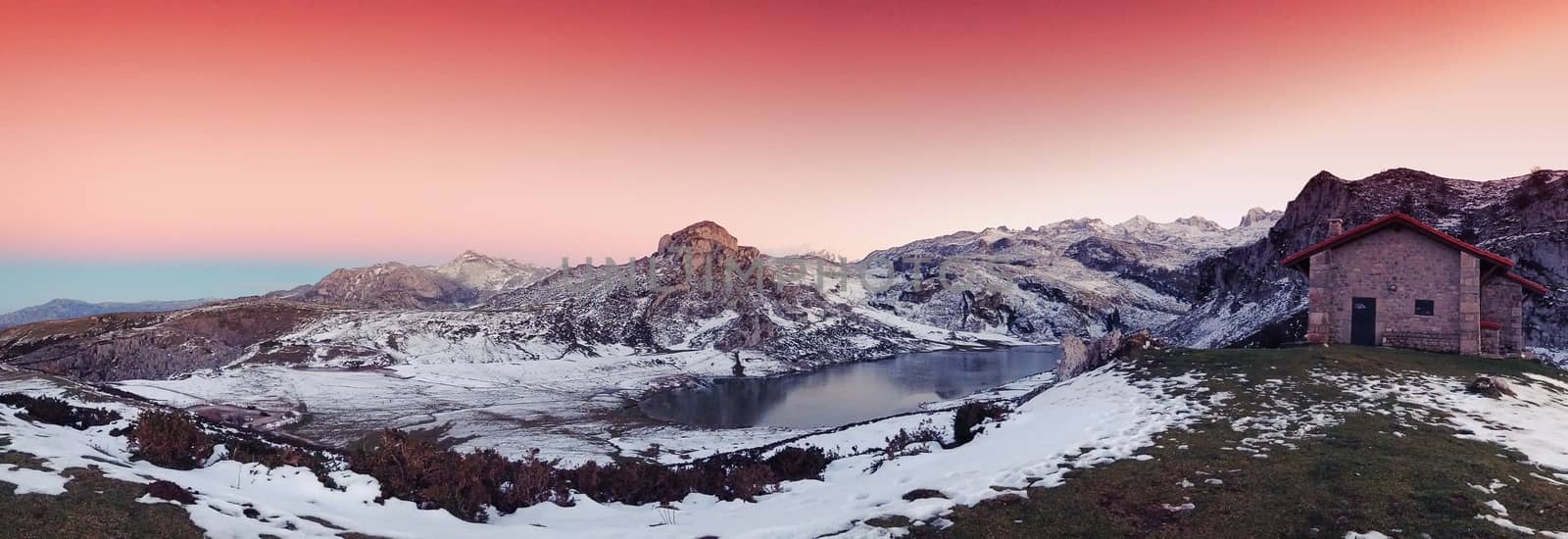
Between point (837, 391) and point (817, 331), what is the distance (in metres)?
48.5

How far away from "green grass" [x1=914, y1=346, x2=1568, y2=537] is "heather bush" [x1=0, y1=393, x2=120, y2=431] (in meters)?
19.8

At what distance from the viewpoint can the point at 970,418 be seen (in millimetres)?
20781

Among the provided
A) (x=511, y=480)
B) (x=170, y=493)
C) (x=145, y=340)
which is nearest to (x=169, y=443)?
(x=170, y=493)

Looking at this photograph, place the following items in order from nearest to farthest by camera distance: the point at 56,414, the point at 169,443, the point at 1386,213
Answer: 1. the point at 169,443
2. the point at 56,414
3. the point at 1386,213

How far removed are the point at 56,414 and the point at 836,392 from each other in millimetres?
73339

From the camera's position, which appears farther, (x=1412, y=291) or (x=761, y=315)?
(x=761, y=315)

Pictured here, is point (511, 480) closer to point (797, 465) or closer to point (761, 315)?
point (797, 465)

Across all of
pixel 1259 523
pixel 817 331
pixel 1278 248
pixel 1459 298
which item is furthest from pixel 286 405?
pixel 1278 248

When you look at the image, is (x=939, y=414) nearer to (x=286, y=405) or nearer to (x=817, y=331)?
(x=286, y=405)

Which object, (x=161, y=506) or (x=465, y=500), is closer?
(x=161, y=506)

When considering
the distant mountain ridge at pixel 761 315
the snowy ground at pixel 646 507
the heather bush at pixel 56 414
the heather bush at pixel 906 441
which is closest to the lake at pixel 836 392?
the distant mountain ridge at pixel 761 315

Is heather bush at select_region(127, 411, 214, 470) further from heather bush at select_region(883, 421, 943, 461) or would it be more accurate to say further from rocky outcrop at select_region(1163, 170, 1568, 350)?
rocky outcrop at select_region(1163, 170, 1568, 350)

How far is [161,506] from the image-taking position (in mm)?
9016

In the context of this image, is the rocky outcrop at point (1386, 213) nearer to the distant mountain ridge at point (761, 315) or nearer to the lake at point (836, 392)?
the distant mountain ridge at point (761, 315)
